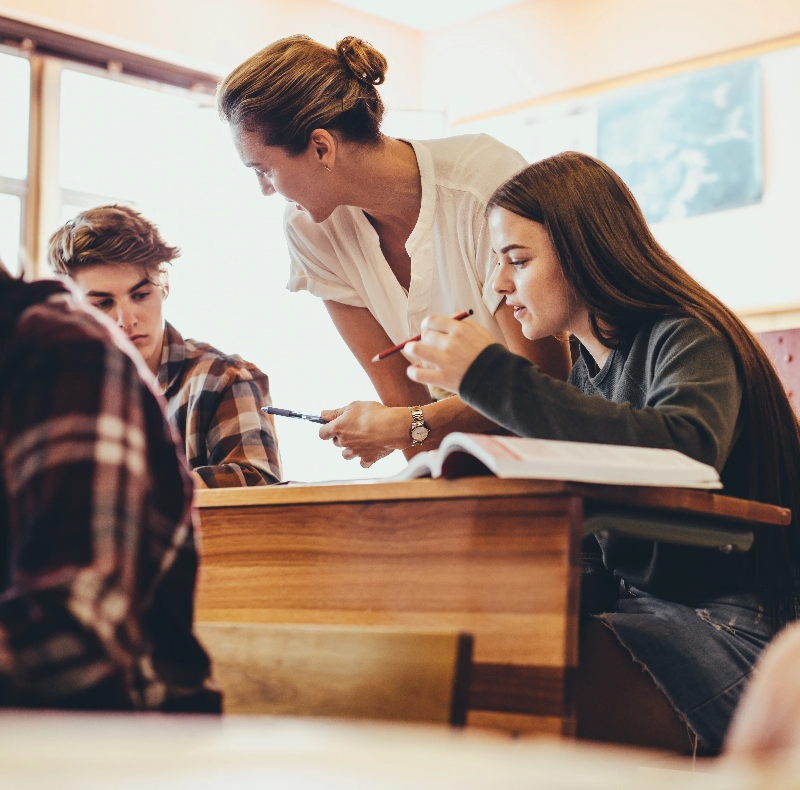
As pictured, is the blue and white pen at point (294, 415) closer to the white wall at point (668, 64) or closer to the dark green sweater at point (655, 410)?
the dark green sweater at point (655, 410)

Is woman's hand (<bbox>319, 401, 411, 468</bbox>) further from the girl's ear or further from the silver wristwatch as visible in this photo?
the girl's ear

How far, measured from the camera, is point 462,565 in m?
1.02

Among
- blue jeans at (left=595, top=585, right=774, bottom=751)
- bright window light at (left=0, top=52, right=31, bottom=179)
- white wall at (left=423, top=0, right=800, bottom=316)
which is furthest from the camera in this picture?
white wall at (left=423, top=0, right=800, bottom=316)

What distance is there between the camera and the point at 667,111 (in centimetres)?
429

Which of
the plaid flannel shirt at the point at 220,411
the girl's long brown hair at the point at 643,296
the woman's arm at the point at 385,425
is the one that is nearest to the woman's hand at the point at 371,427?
the woman's arm at the point at 385,425

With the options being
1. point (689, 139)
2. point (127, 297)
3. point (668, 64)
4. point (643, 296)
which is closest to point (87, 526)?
point (643, 296)

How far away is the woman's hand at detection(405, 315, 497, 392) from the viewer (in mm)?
1190

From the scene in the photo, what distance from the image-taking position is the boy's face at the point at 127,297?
6.54 feet

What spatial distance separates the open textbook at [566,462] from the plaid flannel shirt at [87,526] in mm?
327

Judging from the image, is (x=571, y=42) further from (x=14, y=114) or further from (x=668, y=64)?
(x=14, y=114)

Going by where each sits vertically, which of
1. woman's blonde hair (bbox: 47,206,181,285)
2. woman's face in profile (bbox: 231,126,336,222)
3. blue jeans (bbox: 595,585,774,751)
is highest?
woman's face in profile (bbox: 231,126,336,222)

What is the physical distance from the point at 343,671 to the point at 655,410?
488 millimetres

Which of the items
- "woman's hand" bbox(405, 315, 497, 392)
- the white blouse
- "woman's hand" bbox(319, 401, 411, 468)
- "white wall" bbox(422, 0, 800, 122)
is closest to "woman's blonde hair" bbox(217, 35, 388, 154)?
the white blouse

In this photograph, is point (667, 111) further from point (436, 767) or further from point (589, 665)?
point (436, 767)
